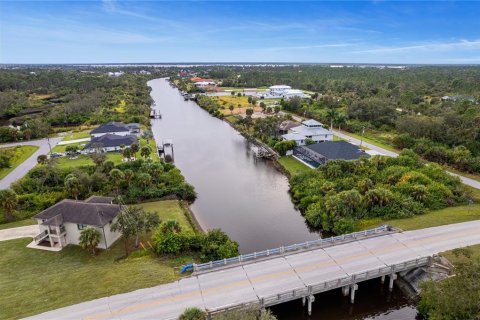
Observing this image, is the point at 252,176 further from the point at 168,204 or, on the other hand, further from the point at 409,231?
the point at 409,231

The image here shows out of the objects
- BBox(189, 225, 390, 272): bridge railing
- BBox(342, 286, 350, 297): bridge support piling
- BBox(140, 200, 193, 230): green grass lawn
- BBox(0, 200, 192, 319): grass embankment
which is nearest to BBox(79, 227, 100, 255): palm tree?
BBox(0, 200, 192, 319): grass embankment

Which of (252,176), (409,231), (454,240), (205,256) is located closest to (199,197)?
(252,176)

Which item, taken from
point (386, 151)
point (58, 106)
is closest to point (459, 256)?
point (386, 151)

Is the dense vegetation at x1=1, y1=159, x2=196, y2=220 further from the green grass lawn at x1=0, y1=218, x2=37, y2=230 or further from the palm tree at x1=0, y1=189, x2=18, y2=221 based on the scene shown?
the palm tree at x1=0, y1=189, x2=18, y2=221

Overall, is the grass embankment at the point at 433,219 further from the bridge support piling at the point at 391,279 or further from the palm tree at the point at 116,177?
the palm tree at the point at 116,177

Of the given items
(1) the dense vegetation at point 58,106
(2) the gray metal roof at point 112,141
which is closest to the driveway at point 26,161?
(1) the dense vegetation at point 58,106

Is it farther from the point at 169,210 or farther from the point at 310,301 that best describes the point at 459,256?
the point at 169,210
